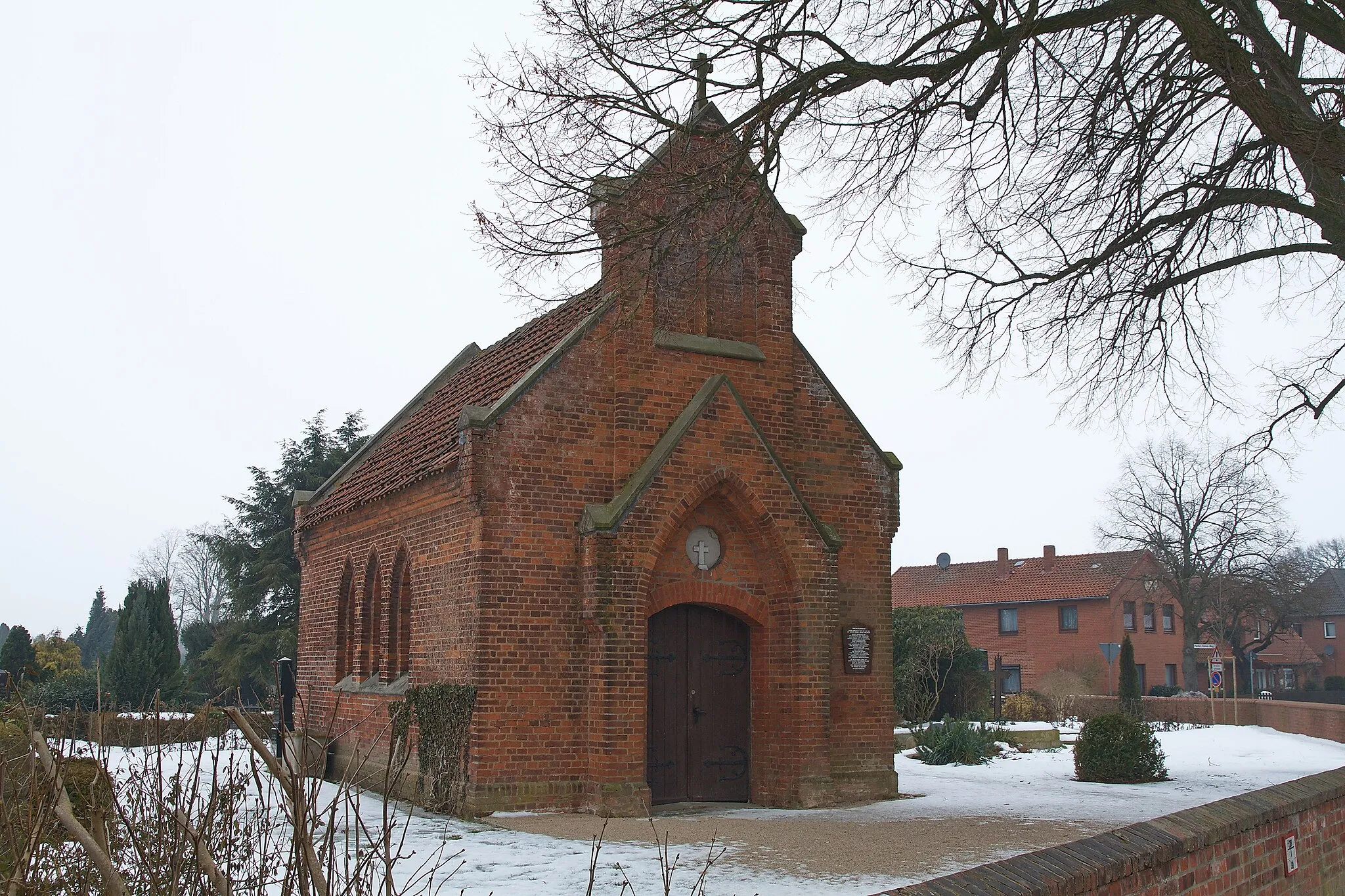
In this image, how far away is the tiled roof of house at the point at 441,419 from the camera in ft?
50.6

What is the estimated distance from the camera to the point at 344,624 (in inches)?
730

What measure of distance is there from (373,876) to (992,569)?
5597 cm

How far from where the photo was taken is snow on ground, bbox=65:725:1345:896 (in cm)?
844

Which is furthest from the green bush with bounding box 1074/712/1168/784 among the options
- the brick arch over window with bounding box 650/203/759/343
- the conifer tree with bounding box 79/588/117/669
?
the conifer tree with bounding box 79/588/117/669

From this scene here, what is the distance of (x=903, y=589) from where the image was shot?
63094 millimetres

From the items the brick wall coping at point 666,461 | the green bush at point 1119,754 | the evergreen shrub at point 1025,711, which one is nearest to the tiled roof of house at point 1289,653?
the evergreen shrub at point 1025,711

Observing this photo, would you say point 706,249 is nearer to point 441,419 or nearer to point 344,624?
point 441,419


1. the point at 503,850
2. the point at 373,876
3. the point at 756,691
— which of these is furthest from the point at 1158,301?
the point at 373,876

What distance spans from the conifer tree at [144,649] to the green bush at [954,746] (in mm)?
20942

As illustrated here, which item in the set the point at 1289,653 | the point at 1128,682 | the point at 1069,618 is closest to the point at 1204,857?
the point at 1128,682

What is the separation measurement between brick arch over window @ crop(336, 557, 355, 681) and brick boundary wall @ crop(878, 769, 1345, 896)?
13.8 metres

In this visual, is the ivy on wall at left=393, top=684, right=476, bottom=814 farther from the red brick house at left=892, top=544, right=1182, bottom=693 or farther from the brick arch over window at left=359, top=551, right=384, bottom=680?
the red brick house at left=892, top=544, right=1182, bottom=693

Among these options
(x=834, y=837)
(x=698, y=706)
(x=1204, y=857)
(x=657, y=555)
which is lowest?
(x=834, y=837)

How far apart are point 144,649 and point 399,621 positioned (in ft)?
64.2
